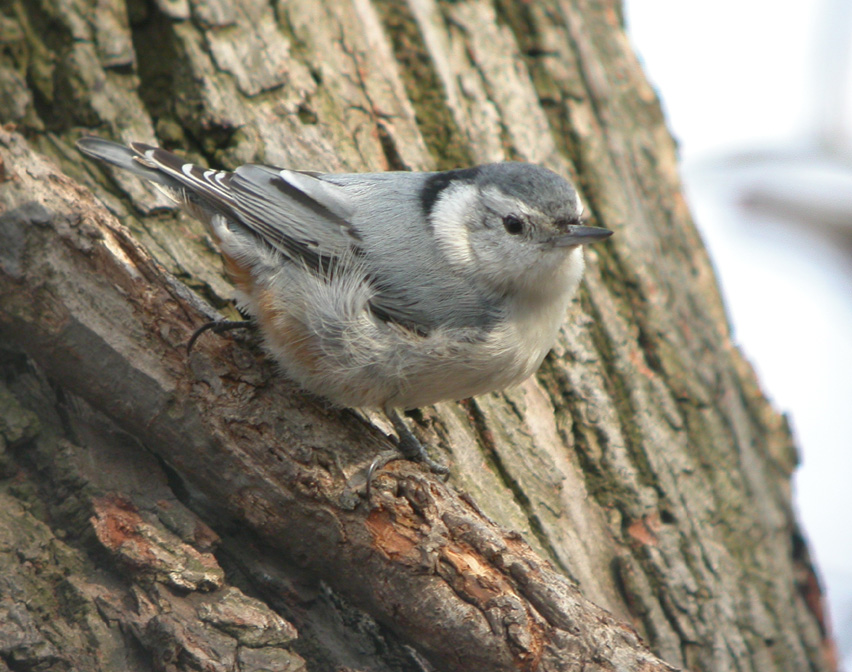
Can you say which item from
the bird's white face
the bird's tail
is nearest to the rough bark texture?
the bird's tail

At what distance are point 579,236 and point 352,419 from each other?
0.77 m

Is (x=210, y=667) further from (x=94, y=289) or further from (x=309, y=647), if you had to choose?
(x=94, y=289)

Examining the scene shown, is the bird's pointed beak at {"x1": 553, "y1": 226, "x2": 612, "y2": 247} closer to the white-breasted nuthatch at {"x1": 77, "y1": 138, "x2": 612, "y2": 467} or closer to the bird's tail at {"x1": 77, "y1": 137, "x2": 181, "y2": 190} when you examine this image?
the white-breasted nuthatch at {"x1": 77, "y1": 138, "x2": 612, "y2": 467}

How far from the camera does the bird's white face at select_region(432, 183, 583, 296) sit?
2078 millimetres

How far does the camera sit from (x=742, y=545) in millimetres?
2371

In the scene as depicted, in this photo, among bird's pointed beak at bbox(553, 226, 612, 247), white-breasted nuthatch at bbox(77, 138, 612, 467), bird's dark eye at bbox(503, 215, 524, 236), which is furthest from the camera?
bird's dark eye at bbox(503, 215, 524, 236)

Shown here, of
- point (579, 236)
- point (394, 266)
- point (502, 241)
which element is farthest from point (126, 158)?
point (579, 236)

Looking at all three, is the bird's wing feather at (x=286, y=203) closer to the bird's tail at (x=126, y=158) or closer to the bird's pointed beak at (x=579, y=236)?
the bird's tail at (x=126, y=158)

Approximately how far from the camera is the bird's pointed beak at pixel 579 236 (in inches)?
79.7

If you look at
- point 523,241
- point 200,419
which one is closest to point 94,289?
point 200,419

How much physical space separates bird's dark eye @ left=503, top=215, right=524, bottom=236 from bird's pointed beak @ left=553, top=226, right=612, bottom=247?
0.11m

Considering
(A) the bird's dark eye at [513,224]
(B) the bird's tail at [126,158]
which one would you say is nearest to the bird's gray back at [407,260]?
(A) the bird's dark eye at [513,224]

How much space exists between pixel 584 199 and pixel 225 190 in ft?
3.85

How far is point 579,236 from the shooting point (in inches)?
80.8
